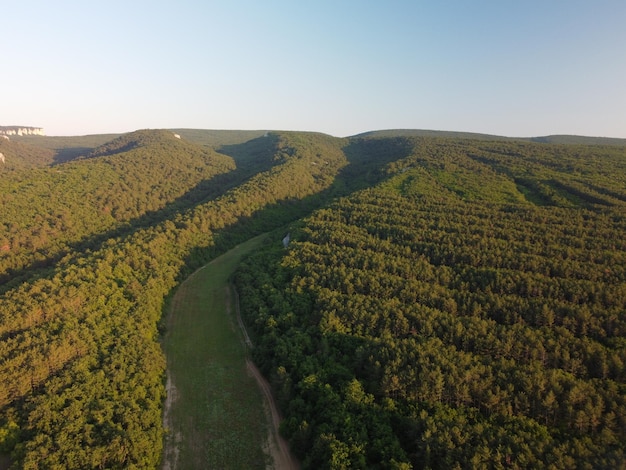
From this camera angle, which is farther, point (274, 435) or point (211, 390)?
point (211, 390)

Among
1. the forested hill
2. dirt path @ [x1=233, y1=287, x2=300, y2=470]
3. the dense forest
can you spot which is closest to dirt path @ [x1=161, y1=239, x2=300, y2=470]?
dirt path @ [x1=233, y1=287, x2=300, y2=470]

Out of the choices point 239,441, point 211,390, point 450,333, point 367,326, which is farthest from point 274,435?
point 450,333

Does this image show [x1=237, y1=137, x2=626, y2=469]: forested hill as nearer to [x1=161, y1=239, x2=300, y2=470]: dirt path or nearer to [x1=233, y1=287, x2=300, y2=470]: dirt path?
[x1=233, y1=287, x2=300, y2=470]: dirt path

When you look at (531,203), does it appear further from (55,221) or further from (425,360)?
(55,221)

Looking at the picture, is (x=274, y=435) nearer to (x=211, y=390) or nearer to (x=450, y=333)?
(x=211, y=390)

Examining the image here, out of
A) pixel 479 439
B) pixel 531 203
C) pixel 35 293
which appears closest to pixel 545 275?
pixel 479 439

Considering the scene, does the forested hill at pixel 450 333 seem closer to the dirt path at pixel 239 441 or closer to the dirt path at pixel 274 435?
the dirt path at pixel 274 435
